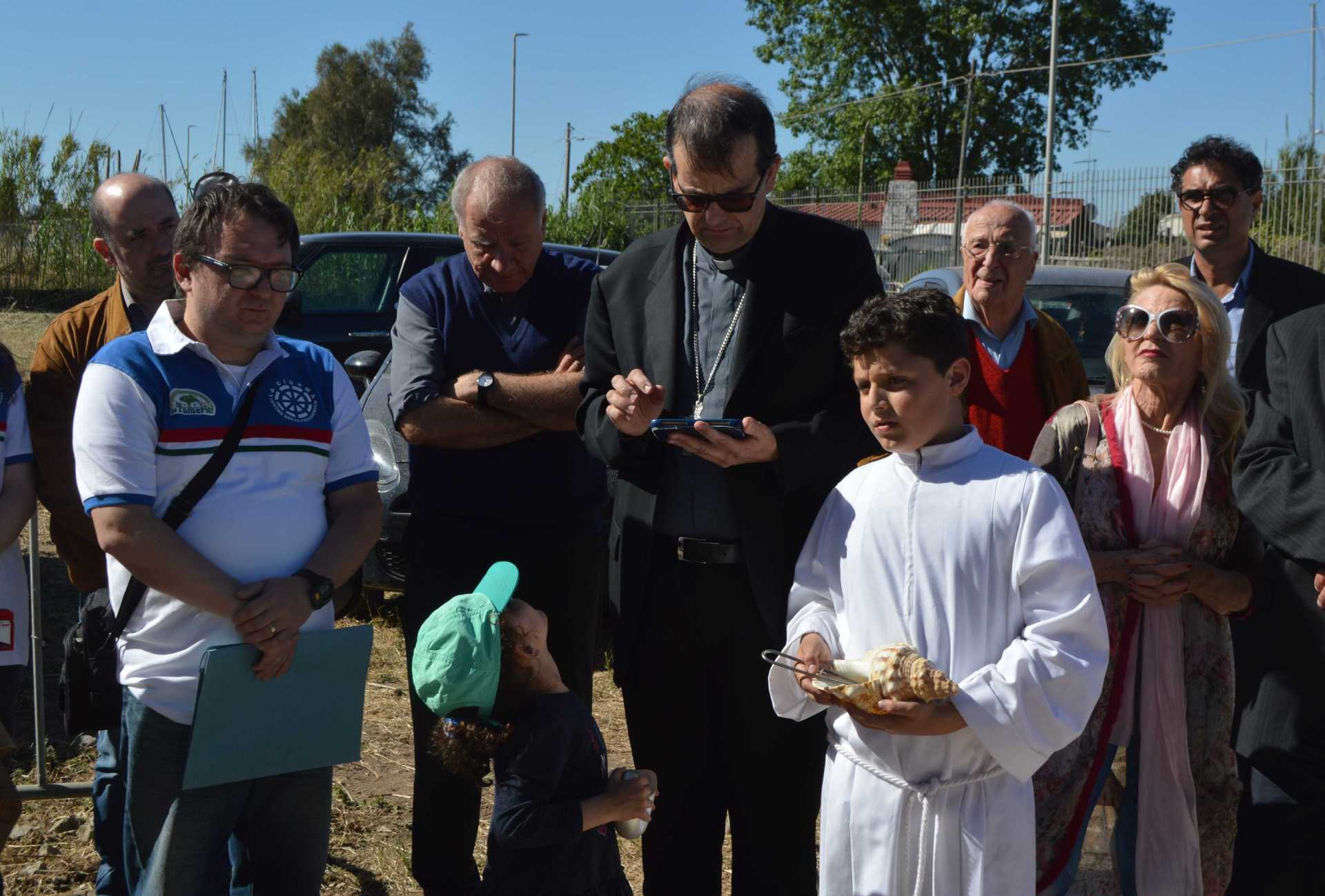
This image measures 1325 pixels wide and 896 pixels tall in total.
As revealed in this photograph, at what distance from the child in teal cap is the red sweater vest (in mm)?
1700

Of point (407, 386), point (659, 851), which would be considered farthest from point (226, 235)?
point (659, 851)

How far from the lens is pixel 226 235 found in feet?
9.00

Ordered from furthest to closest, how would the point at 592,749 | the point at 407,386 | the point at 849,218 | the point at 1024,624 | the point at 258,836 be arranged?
1. the point at 849,218
2. the point at 407,386
3. the point at 258,836
4. the point at 592,749
5. the point at 1024,624

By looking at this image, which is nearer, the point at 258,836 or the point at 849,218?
the point at 258,836

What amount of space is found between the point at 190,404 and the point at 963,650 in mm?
1727

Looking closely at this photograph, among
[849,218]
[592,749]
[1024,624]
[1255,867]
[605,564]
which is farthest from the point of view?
[849,218]

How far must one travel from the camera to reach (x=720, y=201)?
2.87 meters

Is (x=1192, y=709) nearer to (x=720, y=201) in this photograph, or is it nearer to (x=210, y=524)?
(x=720, y=201)

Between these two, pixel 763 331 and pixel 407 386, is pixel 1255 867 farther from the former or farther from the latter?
pixel 407 386

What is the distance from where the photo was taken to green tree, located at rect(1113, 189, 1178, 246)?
53.2 ft

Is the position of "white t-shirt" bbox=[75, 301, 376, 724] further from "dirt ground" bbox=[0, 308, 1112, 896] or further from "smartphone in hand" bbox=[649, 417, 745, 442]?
"dirt ground" bbox=[0, 308, 1112, 896]

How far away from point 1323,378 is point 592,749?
189 centimetres

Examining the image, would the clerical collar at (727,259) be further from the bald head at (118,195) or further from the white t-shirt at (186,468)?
the bald head at (118,195)

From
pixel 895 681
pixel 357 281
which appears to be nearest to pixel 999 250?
pixel 895 681
